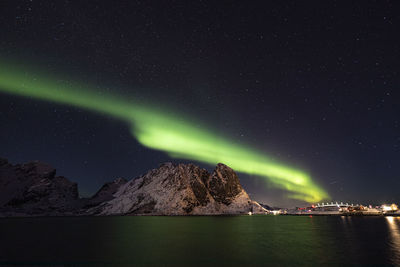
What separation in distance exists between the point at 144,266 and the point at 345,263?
2469 cm

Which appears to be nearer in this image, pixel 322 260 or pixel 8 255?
pixel 322 260

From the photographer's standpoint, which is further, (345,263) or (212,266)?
(345,263)

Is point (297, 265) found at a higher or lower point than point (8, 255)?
higher

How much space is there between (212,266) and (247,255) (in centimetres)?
958

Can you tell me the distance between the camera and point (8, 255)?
38.2 meters

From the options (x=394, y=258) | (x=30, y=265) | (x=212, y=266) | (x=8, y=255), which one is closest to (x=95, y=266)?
(x=30, y=265)

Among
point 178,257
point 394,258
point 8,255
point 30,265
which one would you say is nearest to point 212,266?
point 178,257

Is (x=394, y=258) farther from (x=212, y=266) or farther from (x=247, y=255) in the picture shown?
(x=212, y=266)

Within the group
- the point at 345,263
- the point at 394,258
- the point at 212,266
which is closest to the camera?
the point at 212,266

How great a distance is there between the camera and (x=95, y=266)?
29.8 m

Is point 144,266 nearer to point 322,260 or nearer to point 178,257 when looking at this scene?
point 178,257

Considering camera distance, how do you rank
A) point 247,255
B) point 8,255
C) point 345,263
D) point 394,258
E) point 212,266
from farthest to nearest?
point 8,255, point 247,255, point 394,258, point 345,263, point 212,266

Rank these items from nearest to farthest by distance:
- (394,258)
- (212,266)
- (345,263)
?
(212,266) → (345,263) → (394,258)

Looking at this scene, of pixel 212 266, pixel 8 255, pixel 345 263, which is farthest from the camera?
pixel 8 255
